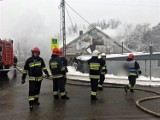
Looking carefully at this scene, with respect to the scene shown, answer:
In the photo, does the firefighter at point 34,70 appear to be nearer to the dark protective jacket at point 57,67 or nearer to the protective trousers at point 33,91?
the protective trousers at point 33,91

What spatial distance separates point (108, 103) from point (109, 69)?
9.46m

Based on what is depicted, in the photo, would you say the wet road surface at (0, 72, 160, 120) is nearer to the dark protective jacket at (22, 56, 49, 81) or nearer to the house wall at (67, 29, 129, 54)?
the dark protective jacket at (22, 56, 49, 81)

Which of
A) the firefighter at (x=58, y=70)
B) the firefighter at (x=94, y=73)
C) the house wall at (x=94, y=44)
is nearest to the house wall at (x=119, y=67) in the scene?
the firefighter at (x=94, y=73)

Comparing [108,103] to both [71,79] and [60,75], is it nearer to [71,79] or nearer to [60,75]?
[60,75]

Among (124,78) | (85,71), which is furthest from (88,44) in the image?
(124,78)

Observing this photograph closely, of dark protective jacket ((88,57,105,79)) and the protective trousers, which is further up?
dark protective jacket ((88,57,105,79))

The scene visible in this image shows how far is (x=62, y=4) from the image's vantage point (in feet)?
76.0

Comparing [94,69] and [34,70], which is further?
[94,69]

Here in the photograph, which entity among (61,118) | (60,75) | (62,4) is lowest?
(61,118)

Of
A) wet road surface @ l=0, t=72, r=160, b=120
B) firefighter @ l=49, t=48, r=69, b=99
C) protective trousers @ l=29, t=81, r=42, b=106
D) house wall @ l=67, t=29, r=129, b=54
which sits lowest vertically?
wet road surface @ l=0, t=72, r=160, b=120

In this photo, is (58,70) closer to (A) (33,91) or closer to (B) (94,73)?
(B) (94,73)

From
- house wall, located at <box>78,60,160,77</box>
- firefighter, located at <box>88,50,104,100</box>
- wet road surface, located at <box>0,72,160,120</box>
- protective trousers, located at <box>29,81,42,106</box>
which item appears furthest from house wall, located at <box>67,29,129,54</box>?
protective trousers, located at <box>29,81,42,106</box>

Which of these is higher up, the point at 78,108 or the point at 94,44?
the point at 94,44

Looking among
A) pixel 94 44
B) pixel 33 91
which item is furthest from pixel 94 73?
pixel 94 44
